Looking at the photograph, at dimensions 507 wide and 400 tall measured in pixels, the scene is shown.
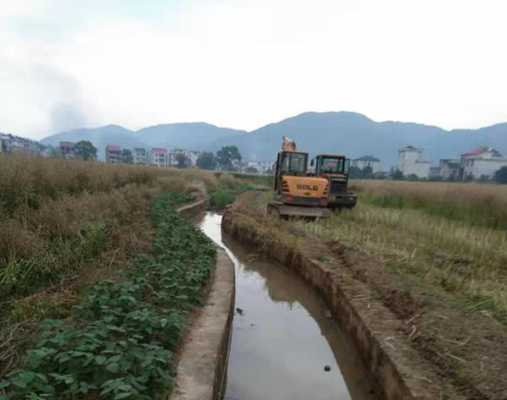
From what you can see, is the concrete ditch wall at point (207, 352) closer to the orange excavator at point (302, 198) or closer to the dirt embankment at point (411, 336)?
the dirt embankment at point (411, 336)

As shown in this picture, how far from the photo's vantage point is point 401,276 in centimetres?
503

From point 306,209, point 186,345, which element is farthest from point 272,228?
point 186,345

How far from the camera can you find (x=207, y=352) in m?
3.05

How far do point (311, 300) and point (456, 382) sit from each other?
315 centimetres

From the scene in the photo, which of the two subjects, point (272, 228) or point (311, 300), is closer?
point (311, 300)

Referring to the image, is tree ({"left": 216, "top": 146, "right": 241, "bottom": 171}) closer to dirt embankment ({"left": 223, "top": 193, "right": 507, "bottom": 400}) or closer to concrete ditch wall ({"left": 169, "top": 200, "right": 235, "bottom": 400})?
dirt embankment ({"left": 223, "top": 193, "right": 507, "bottom": 400})

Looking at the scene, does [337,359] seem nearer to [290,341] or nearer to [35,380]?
[290,341]

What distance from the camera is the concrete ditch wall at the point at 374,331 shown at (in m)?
2.83

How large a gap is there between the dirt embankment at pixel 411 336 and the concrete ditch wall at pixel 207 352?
1.62 m

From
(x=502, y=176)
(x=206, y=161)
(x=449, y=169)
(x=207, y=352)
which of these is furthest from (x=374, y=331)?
(x=449, y=169)

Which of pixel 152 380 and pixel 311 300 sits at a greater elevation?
pixel 152 380

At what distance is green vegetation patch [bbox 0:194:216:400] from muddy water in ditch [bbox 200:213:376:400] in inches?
37.4

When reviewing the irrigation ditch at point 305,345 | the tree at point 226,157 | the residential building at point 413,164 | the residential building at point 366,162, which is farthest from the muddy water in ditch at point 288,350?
the residential building at point 413,164

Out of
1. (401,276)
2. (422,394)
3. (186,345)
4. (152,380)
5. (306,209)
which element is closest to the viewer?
(152,380)
